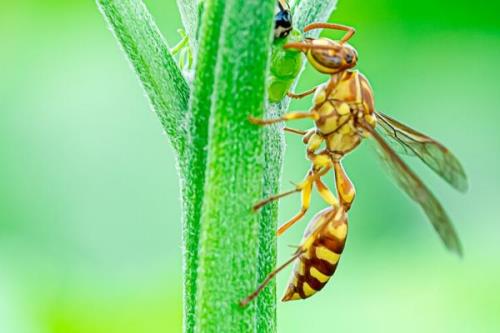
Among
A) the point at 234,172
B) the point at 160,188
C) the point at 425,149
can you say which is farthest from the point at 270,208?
the point at 160,188

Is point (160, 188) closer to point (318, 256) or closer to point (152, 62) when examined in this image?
point (318, 256)

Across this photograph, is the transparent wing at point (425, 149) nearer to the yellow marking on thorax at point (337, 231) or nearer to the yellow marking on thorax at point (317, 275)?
the yellow marking on thorax at point (337, 231)

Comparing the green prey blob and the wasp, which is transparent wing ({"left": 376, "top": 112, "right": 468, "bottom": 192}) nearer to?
the wasp

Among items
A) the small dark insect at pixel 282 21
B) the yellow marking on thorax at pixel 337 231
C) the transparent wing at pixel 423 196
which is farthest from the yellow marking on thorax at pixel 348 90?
the small dark insect at pixel 282 21

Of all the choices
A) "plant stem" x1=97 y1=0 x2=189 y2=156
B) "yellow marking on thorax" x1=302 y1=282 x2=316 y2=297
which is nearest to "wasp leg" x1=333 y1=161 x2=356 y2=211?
"yellow marking on thorax" x1=302 y1=282 x2=316 y2=297

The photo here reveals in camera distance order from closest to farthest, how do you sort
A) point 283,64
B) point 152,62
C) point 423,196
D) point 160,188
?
point 152,62 < point 283,64 < point 423,196 < point 160,188

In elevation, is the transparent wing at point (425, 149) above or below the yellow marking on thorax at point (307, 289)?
above
